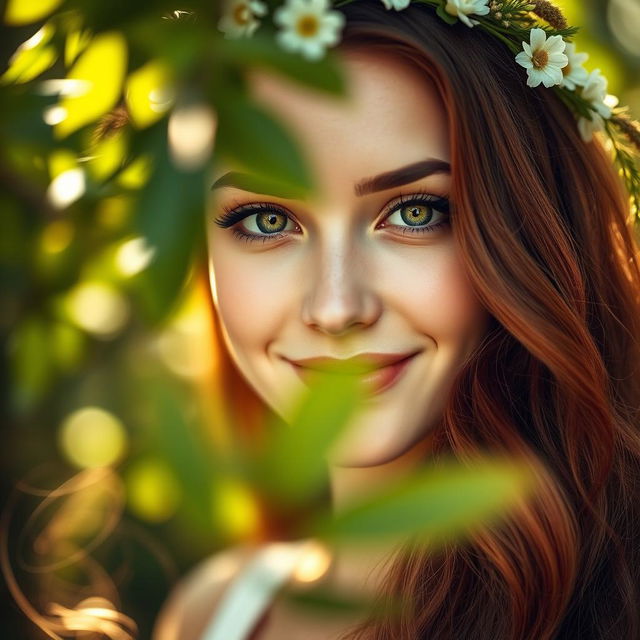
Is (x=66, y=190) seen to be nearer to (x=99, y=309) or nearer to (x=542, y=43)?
(x=99, y=309)

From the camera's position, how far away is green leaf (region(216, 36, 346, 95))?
580 millimetres

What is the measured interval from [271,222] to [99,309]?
383mm

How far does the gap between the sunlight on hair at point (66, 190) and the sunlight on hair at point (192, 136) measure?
45cm

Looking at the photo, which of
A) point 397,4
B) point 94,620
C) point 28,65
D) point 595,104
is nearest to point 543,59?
point 595,104

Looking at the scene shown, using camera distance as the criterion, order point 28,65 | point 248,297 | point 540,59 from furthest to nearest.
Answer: point 248,297, point 540,59, point 28,65

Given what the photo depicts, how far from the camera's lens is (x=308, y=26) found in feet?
3.37

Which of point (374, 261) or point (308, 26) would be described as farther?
point (374, 261)

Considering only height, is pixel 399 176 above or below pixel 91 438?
above

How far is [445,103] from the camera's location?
1.56 m

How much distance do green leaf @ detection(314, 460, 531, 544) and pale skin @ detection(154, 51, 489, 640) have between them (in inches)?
37.3

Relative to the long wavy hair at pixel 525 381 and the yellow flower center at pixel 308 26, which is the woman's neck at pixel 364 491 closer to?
the long wavy hair at pixel 525 381

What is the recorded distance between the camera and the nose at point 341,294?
4.91 feet

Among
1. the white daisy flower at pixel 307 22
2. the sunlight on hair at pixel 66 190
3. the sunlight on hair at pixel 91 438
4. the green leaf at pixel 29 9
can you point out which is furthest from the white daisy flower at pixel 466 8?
the sunlight on hair at pixel 91 438

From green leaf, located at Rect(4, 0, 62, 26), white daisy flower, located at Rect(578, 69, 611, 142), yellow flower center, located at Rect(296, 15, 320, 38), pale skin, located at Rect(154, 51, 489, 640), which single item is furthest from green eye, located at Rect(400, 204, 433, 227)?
green leaf, located at Rect(4, 0, 62, 26)
